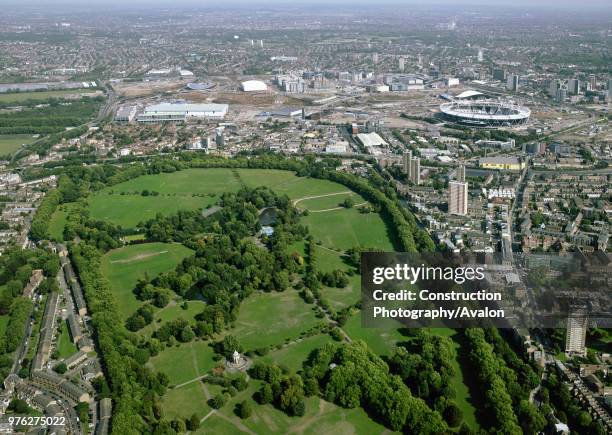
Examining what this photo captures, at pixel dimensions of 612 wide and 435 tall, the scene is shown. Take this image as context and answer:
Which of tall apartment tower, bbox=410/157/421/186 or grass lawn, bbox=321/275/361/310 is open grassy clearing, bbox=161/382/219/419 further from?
tall apartment tower, bbox=410/157/421/186

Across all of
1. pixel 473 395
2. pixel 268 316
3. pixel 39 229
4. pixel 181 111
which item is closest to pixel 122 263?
pixel 39 229

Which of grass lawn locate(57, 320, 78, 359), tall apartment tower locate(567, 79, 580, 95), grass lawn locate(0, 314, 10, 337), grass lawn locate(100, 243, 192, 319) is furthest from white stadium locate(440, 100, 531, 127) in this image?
grass lawn locate(0, 314, 10, 337)

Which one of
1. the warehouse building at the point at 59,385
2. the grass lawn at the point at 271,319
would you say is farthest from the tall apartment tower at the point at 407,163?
the warehouse building at the point at 59,385

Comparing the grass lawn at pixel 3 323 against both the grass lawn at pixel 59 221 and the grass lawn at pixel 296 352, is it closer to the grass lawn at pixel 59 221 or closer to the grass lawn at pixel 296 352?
the grass lawn at pixel 59 221

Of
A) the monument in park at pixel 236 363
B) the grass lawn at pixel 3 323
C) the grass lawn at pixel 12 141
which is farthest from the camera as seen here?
the grass lawn at pixel 12 141

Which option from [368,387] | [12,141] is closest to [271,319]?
[368,387]

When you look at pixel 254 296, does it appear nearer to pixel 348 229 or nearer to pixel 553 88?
pixel 348 229
